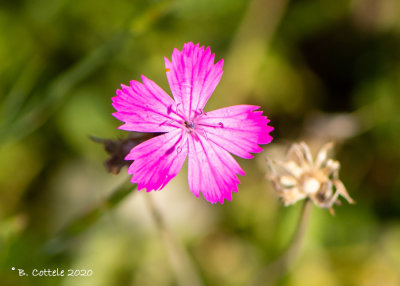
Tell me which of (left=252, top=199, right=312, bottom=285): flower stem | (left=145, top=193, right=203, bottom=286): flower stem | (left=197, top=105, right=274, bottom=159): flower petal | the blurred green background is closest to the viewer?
(left=197, top=105, right=274, bottom=159): flower petal

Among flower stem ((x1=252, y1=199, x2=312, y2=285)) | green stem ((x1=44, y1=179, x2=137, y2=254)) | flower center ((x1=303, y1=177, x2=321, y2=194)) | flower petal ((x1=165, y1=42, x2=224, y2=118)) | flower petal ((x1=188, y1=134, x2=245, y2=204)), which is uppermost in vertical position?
flower petal ((x1=165, y1=42, x2=224, y2=118))

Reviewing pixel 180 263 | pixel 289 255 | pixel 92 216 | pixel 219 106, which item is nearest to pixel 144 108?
pixel 92 216

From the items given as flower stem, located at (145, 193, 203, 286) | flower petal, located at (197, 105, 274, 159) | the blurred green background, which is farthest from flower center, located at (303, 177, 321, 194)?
the blurred green background

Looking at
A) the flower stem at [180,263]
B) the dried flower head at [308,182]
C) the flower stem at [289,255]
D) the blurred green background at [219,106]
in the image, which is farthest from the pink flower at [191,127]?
the blurred green background at [219,106]

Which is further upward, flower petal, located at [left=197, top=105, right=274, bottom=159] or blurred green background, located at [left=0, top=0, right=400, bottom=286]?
blurred green background, located at [left=0, top=0, right=400, bottom=286]

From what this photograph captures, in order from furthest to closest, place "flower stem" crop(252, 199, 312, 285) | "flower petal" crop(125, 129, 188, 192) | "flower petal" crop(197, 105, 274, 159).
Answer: "flower stem" crop(252, 199, 312, 285) < "flower petal" crop(197, 105, 274, 159) < "flower petal" crop(125, 129, 188, 192)

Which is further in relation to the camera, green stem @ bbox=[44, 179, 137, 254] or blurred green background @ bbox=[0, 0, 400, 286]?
blurred green background @ bbox=[0, 0, 400, 286]

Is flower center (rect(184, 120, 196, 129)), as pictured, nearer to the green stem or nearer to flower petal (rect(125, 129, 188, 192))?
flower petal (rect(125, 129, 188, 192))

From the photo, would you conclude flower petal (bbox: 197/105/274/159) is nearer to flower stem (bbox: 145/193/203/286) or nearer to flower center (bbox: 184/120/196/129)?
flower center (bbox: 184/120/196/129)
